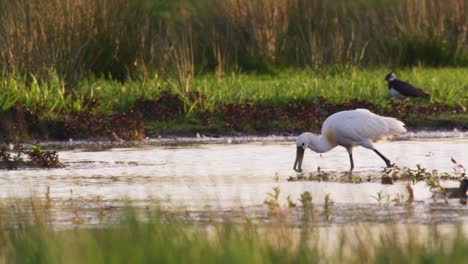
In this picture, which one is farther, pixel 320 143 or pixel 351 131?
pixel 320 143

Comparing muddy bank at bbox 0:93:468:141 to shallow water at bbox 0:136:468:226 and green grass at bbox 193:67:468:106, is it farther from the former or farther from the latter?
shallow water at bbox 0:136:468:226

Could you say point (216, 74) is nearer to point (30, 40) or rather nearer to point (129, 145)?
point (30, 40)

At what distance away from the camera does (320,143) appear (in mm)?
12328

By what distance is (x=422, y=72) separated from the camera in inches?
829

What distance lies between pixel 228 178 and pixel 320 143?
1665 millimetres

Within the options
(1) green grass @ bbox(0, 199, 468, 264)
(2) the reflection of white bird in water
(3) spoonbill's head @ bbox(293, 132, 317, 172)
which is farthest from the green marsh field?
(2) the reflection of white bird in water

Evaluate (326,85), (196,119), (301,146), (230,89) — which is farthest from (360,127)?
(230,89)

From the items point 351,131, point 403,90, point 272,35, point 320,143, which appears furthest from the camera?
point 272,35

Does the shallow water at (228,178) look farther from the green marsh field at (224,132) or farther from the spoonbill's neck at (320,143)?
the spoonbill's neck at (320,143)

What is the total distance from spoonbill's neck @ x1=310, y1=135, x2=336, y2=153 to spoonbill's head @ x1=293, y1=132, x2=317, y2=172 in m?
0.02

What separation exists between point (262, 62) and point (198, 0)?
9.58 ft

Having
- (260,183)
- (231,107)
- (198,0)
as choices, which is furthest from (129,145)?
(198,0)

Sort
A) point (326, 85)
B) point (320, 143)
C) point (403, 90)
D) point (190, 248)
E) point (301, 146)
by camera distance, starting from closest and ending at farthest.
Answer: point (190, 248), point (301, 146), point (320, 143), point (403, 90), point (326, 85)

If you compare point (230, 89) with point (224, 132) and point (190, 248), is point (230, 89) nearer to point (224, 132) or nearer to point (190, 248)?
point (224, 132)
